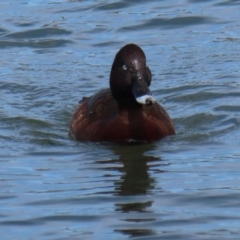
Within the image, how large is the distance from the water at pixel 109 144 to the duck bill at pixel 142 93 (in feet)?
1.72

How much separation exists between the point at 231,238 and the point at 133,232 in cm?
74

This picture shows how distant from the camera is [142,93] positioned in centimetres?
1107

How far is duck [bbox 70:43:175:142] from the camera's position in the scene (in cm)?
1134

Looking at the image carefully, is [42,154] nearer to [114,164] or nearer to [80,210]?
[114,164]

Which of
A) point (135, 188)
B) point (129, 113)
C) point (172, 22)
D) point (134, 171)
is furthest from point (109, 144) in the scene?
point (172, 22)

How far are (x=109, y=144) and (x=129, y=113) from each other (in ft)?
1.36

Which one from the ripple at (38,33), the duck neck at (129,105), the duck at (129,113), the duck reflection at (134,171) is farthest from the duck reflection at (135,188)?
the ripple at (38,33)

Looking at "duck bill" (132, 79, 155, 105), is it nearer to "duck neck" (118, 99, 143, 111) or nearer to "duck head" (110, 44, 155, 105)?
"duck head" (110, 44, 155, 105)

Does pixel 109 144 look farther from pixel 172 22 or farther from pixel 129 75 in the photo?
pixel 172 22

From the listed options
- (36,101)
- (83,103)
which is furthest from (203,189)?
(36,101)

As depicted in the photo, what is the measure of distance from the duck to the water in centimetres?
14

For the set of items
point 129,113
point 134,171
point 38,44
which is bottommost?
point 134,171

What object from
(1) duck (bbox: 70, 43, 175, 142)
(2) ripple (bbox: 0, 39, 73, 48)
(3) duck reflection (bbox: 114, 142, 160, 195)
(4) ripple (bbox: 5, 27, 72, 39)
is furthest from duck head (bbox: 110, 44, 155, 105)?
(4) ripple (bbox: 5, 27, 72, 39)

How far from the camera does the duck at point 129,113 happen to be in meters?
11.3
